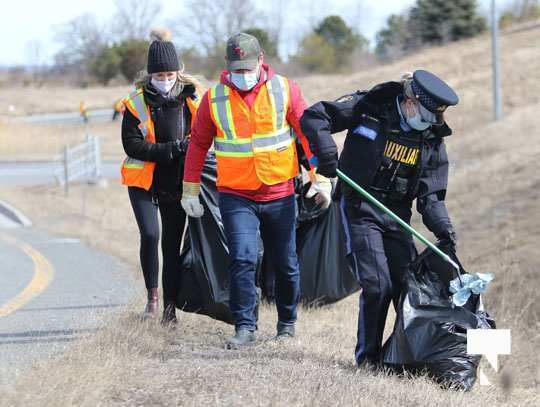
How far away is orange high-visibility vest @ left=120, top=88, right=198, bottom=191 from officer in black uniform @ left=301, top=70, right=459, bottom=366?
3.99ft

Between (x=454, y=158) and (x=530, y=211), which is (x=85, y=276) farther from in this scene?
(x=454, y=158)

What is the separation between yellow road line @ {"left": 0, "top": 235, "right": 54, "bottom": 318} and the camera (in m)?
7.89

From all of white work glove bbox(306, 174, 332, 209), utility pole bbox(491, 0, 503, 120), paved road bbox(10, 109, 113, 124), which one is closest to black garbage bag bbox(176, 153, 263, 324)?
white work glove bbox(306, 174, 332, 209)

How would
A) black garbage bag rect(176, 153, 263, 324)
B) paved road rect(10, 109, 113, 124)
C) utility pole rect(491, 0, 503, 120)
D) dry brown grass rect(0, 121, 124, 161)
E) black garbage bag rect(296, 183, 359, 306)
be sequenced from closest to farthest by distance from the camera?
black garbage bag rect(176, 153, 263, 324), black garbage bag rect(296, 183, 359, 306), utility pole rect(491, 0, 503, 120), dry brown grass rect(0, 121, 124, 161), paved road rect(10, 109, 113, 124)

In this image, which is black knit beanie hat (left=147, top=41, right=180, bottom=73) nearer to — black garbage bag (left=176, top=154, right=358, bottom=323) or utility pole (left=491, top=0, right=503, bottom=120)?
black garbage bag (left=176, top=154, right=358, bottom=323)

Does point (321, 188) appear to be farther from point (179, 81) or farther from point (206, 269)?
point (179, 81)

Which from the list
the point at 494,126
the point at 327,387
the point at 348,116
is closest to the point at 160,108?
the point at 348,116

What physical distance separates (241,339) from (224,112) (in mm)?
1263

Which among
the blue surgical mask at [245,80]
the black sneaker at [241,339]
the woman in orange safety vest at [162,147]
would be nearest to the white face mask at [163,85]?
the woman in orange safety vest at [162,147]

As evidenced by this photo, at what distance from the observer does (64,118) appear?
5072 cm

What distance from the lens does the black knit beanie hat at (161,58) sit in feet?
20.5

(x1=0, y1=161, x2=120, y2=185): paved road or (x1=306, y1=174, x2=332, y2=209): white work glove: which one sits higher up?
(x1=306, y1=174, x2=332, y2=209): white work glove

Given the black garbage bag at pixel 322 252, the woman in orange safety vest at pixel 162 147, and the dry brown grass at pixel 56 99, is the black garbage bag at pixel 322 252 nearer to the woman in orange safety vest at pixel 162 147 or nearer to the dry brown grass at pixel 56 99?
the woman in orange safety vest at pixel 162 147

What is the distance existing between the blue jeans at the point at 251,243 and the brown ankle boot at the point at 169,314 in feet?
2.14
